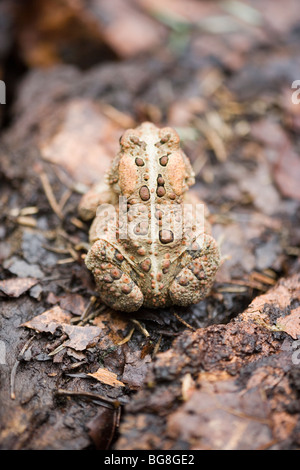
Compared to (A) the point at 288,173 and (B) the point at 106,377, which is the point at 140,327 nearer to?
(B) the point at 106,377

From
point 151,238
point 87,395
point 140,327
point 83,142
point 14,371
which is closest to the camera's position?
point 87,395

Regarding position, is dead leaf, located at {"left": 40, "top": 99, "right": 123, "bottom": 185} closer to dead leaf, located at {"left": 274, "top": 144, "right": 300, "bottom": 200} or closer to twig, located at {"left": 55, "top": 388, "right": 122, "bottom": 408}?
dead leaf, located at {"left": 274, "top": 144, "right": 300, "bottom": 200}

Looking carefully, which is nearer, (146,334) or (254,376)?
(254,376)

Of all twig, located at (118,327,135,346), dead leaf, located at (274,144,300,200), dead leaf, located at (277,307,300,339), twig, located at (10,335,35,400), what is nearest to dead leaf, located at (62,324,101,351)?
twig, located at (118,327,135,346)

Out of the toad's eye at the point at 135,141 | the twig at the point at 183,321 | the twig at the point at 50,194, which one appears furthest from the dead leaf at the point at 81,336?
the toad's eye at the point at 135,141

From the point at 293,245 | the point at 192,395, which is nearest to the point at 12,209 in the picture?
the point at 192,395

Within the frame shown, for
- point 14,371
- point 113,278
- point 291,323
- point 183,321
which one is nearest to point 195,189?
point 183,321

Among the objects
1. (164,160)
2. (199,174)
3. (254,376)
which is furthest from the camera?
(199,174)

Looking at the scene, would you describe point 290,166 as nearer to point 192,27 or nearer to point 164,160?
point 164,160
